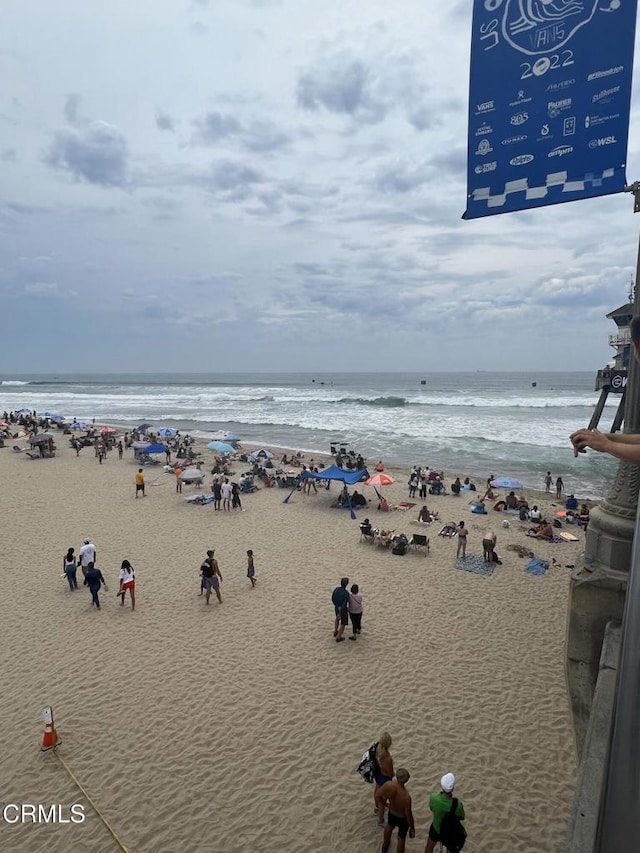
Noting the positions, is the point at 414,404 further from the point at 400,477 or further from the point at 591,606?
the point at 591,606

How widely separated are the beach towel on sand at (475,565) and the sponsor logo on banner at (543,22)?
420 inches

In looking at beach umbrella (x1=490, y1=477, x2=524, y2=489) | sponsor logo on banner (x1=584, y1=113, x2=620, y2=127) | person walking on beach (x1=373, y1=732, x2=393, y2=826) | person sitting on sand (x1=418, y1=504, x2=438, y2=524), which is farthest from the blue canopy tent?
sponsor logo on banner (x1=584, y1=113, x2=620, y2=127)

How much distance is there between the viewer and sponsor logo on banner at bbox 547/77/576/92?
14.8ft

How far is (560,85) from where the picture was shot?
4.54 m

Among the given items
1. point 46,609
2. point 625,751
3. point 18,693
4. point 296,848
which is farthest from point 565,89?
point 46,609

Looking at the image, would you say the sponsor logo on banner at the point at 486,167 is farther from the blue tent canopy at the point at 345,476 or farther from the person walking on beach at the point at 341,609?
the blue tent canopy at the point at 345,476

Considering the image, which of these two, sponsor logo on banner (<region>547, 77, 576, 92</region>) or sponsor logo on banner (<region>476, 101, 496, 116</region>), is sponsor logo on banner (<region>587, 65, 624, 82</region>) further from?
sponsor logo on banner (<region>476, 101, 496, 116</region>)

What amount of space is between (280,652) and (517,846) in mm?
4382

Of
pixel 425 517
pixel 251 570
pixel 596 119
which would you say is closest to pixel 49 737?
pixel 251 570

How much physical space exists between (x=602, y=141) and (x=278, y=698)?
26.1ft

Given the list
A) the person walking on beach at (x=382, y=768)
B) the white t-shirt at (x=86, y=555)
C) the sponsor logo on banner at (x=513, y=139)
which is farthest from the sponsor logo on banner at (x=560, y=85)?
the white t-shirt at (x=86, y=555)

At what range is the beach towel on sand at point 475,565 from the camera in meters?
12.4

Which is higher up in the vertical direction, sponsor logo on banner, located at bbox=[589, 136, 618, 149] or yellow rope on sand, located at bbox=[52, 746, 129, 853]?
sponsor logo on banner, located at bbox=[589, 136, 618, 149]

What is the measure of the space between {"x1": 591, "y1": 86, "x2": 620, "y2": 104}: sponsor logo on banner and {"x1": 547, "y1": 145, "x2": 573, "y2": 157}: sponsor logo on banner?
399 millimetres
